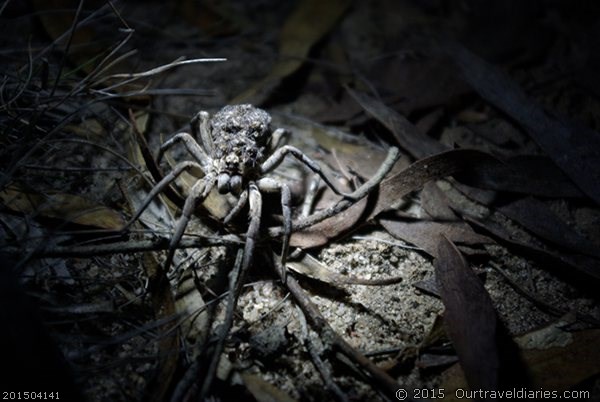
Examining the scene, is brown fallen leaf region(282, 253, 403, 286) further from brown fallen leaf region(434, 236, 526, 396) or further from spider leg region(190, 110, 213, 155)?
spider leg region(190, 110, 213, 155)

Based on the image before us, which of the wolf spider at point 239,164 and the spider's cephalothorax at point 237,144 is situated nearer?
the wolf spider at point 239,164

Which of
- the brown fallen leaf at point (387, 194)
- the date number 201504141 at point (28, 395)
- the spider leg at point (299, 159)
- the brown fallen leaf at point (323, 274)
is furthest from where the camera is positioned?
the spider leg at point (299, 159)

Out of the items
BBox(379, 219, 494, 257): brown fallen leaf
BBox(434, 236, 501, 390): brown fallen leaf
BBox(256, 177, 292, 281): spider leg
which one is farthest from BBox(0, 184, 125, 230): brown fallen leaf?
BBox(434, 236, 501, 390): brown fallen leaf

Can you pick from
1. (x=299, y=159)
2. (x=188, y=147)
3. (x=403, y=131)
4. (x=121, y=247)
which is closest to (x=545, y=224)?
(x=403, y=131)

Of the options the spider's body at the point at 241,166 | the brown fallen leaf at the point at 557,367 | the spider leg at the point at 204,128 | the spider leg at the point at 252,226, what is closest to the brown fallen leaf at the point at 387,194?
the spider's body at the point at 241,166

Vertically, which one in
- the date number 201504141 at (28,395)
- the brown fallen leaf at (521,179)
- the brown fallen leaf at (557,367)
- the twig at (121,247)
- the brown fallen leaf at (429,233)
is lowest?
the brown fallen leaf at (557,367)

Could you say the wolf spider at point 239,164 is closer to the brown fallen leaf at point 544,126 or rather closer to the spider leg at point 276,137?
the spider leg at point 276,137

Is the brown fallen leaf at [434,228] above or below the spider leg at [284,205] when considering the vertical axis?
below
